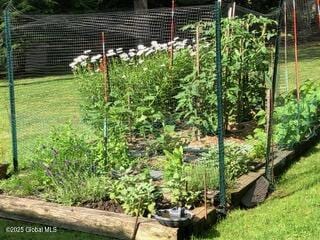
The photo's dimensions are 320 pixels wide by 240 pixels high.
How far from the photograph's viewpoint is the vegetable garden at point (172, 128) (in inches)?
217

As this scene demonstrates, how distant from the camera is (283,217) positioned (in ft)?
17.2

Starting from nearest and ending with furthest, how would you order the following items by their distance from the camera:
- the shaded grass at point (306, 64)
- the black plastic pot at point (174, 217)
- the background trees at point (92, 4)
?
1. the black plastic pot at point (174, 217)
2. the shaded grass at point (306, 64)
3. the background trees at point (92, 4)

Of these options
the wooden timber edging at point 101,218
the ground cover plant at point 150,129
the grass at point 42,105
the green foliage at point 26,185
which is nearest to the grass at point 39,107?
the grass at point 42,105

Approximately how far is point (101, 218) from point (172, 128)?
2.12 meters

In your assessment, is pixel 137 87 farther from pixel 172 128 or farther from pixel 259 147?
pixel 259 147

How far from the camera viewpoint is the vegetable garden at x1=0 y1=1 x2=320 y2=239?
5508 millimetres

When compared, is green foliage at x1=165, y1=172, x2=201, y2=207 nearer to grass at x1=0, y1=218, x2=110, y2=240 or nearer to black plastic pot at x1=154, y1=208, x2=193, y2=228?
black plastic pot at x1=154, y1=208, x2=193, y2=228

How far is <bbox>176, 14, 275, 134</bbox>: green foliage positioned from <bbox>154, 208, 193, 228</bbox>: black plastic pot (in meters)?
2.81

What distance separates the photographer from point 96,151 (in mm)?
6246

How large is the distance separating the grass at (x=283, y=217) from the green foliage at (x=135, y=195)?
564mm

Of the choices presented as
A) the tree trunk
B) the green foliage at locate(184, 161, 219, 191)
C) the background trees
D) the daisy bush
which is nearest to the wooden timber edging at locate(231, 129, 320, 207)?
the green foliage at locate(184, 161, 219, 191)

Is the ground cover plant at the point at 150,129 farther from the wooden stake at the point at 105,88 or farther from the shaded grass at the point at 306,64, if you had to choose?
the shaded grass at the point at 306,64

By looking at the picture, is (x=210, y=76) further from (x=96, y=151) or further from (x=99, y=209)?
(x=99, y=209)

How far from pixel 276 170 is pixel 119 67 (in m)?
3.00
